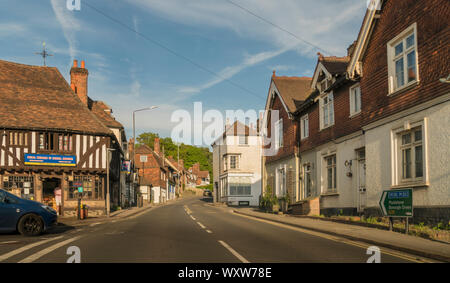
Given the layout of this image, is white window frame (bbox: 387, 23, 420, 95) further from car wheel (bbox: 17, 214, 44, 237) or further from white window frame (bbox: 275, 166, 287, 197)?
white window frame (bbox: 275, 166, 287, 197)

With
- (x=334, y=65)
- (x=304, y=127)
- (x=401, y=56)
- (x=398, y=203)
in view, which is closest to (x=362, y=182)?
(x=398, y=203)

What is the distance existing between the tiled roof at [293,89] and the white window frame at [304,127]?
4.71 feet

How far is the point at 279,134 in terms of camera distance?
110 feet

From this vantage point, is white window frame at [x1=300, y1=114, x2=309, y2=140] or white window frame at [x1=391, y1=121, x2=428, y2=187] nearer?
white window frame at [x1=391, y1=121, x2=428, y2=187]

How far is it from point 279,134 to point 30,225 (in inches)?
855

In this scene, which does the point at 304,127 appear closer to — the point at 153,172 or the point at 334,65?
the point at 334,65

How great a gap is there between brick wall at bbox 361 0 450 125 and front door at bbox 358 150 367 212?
6.55ft

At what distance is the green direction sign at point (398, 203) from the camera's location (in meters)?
13.9

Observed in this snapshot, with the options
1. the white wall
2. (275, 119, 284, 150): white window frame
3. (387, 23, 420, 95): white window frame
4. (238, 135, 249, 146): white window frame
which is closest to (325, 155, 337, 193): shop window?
the white wall

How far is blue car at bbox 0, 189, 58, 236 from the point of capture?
1473 cm

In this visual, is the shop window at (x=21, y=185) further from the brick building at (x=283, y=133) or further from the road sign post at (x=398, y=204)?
the road sign post at (x=398, y=204)

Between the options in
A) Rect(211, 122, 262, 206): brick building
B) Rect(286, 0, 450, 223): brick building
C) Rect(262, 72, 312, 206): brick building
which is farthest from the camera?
Rect(211, 122, 262, 206): brick building

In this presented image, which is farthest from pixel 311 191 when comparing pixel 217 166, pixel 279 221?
pixel 217 166

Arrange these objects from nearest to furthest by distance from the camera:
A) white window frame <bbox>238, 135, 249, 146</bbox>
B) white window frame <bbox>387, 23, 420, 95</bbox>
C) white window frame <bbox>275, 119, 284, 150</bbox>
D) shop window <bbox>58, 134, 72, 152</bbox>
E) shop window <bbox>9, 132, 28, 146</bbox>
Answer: white window frame <bbox>387, 23, 420, 95</bbox>, shop window <bbox>9, 132, 28, 146</bbox>, shop window <bbox>58, 134, 72, 152</bbox>, white window frame <bbox>275, 119, 284, 150</bbox>, white window frame <bbox>238, 135, 249, 146</bbox>
